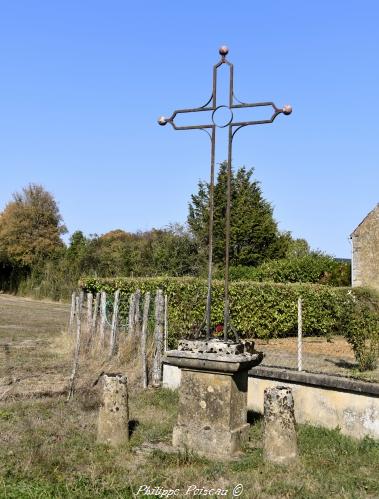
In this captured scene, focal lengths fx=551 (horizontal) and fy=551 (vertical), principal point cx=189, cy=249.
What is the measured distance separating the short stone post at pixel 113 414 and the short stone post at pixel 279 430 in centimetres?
161

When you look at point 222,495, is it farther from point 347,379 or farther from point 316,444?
point 347,379

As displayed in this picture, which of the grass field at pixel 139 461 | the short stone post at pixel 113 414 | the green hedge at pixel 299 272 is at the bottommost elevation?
the grass field at pixel 139 461

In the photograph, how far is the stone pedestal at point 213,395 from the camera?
583cm

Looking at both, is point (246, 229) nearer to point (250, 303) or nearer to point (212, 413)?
point (250, 303)

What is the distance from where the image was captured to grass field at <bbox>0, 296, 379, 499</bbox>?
468cm

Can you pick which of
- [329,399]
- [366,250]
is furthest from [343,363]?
[366,250]

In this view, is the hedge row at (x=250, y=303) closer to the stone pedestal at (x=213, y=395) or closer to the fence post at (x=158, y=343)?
the fence post at (x=158, y=343)

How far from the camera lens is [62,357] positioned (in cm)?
1204

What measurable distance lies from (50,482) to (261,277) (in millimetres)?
21427

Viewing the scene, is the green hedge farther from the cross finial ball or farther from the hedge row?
the cross finial ball

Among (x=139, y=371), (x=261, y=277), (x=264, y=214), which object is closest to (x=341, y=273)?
(x=261, y=277)

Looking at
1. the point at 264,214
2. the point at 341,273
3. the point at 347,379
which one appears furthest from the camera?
the point at 264,214

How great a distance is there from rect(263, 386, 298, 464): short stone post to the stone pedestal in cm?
45

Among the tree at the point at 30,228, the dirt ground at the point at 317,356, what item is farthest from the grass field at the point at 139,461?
the tree at the point at 30,228
